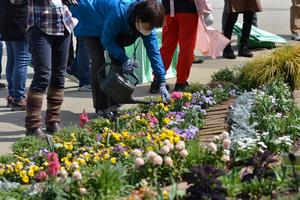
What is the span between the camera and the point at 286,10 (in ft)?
56.5

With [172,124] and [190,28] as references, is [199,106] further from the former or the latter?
[190,28]

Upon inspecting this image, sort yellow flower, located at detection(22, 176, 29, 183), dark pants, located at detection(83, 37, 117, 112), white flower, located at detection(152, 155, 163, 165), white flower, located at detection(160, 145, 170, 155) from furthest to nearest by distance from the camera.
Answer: dark pants, located at detection(83, 37, 117, 112)
yellow flower, located at detection(22, 176, 29, 183)
white flower, located at detection(160, 145, 170, 155)
white flower, located at detection(152, 155, 163, 165)

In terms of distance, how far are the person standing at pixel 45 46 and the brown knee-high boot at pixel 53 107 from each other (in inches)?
2.9

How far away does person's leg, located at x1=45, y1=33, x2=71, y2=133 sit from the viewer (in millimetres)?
5957

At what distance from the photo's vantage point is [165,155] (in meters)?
4.02

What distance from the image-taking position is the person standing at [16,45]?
7078mm

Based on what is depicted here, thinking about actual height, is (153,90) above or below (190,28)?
below

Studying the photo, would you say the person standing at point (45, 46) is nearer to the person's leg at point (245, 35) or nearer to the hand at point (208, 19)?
the hand at point (208, 19)

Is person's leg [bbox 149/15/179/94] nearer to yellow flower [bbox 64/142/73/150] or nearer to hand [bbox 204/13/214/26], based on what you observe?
hand [bbox 204/13/214/26]

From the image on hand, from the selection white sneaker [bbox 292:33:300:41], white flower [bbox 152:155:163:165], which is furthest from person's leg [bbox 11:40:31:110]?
white sneaker [bbox 292:33:300:41]

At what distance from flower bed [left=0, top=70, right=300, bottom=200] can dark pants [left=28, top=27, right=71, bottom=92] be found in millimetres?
522

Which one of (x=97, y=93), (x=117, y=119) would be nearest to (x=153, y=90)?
(x=97, y=93)

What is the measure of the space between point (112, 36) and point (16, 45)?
1.57 metres

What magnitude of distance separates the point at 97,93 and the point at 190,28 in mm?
1537
